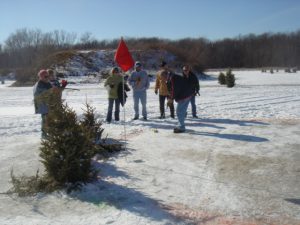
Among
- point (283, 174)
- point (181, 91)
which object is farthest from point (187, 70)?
point (283, 174)

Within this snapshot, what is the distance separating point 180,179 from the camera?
687 centimetres

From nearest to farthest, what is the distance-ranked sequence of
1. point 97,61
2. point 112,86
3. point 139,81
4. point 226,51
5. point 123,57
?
point 123,57 → point 112,86 → point 139,81 → point 97,61 → point 226,51

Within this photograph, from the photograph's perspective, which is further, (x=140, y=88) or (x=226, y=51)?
(x=226, y=51)

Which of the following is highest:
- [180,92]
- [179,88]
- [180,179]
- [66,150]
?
[179,88]

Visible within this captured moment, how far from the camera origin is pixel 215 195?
20.1 feet

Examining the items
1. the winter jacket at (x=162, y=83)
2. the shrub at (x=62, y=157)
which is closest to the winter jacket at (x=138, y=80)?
the winter jacket at (x=162, y=83)

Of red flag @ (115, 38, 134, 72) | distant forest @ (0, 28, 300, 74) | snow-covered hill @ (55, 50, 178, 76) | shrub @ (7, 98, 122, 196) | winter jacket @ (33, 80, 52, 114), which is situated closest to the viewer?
shrub @ (7, 98, 122, 196)

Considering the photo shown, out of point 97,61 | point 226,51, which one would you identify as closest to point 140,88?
point 97,61

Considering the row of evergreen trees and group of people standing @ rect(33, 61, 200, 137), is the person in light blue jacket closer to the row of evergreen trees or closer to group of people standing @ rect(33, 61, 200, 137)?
group of people standing @ rect(33, 61, 200, 137)

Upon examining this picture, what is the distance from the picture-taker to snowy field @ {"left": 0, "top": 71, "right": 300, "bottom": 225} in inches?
214

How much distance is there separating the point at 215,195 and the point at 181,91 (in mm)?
4719

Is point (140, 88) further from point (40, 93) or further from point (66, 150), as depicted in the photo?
point (66, 150)

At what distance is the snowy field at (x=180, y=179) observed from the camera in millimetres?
5441

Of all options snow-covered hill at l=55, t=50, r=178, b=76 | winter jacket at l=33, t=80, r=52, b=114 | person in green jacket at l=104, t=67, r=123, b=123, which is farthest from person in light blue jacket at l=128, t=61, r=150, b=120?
snow-covered hill at l=55, t=50, r=178, b=76
